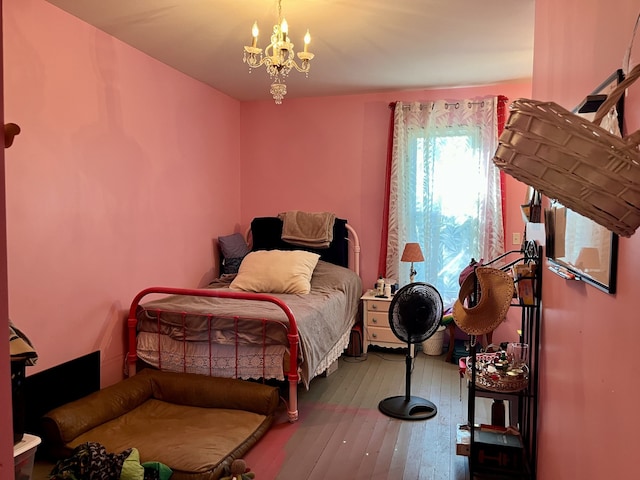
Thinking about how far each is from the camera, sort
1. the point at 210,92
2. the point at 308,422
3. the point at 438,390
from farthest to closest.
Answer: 1. the point at 210,92
2. the point at 438,390
3. the point at 308,422

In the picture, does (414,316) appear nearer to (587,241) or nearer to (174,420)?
(174,420)

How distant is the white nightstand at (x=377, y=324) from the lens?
4.26 meters

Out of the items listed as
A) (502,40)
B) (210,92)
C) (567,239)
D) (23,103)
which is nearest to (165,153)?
(210,92)

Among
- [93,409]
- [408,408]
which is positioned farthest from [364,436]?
[93,409]

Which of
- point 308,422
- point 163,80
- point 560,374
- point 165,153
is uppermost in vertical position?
point 163,80

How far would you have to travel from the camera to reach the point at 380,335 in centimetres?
430

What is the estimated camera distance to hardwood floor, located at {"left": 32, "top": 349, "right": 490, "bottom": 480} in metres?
2.41

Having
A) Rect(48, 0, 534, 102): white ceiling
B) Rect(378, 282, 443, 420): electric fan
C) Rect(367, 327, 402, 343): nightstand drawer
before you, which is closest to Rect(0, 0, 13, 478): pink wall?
Rect(48, 0, 534, 102): white ceiling

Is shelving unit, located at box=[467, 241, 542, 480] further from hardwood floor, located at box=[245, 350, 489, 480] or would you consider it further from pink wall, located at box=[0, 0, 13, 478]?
pink wall, located at box=[0, 0, 13, 478]

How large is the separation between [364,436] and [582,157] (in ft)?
8.15

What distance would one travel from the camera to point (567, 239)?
1558 mm

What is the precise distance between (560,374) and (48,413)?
2479 millimetres

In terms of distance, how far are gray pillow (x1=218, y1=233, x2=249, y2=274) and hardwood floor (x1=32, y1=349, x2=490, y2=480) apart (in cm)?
141

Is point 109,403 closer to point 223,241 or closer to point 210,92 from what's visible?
point 223,241
